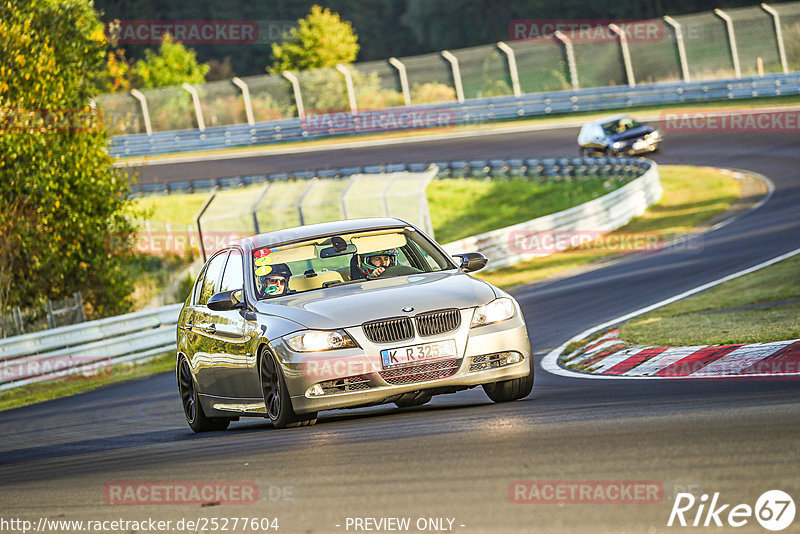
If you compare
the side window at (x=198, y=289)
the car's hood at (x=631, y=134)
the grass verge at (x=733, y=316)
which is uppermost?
the side window at (x=198, y=289)

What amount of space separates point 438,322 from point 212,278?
2.90 metres

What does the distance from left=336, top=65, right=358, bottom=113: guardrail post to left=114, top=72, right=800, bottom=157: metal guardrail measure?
687mm

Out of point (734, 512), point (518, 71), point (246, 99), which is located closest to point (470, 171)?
point (518, 71)

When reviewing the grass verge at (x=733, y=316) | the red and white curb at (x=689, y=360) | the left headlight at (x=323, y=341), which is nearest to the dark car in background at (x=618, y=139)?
the grass verge at (x=733, y=316)

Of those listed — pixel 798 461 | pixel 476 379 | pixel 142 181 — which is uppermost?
pixel 798 461

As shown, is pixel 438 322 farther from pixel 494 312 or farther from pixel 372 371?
pixel 372 371

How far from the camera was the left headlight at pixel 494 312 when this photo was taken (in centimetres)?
879

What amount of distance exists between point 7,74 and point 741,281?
46.0 feet

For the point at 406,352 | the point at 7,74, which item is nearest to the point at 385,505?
the point at 406,352

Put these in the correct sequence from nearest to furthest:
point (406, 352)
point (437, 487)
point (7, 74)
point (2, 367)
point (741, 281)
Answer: point (437, 487)
point (406, 352)
point (741, 281)
point (2, 367)
point (7, 74)

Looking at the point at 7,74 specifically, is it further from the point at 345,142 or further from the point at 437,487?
the point at 345,142

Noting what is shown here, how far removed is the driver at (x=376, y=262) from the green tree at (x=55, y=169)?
14.6 m

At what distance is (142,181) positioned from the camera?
52344 mm

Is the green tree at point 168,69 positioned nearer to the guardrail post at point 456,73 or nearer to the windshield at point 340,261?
the guardrail post at point 456,73
